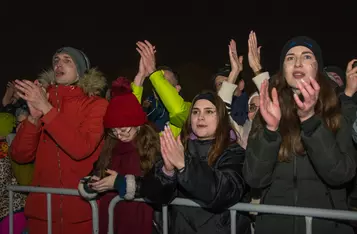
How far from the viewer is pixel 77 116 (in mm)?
3424

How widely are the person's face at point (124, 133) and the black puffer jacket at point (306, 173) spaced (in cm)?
113

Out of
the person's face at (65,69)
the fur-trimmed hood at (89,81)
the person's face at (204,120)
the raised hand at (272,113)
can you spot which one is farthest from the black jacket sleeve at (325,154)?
the person's face at (65,69)

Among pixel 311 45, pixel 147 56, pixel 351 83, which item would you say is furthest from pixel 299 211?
pixel 147 56

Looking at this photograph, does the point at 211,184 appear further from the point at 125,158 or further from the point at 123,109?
the point at 123,109

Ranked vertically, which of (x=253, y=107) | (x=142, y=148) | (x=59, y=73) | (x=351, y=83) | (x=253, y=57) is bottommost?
(x=142, y=148)

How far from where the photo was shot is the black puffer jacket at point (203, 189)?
240 centimetres

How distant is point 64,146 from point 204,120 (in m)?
1.10

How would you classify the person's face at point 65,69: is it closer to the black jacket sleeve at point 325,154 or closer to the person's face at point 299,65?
the person's face at point 299,65

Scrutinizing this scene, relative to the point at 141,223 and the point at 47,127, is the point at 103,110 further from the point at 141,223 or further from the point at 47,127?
the point at 141,223

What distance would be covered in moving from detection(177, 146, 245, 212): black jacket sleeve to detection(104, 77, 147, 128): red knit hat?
2.92 feet

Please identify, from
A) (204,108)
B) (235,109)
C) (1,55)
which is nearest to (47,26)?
(1,55)

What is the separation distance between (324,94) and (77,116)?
194 centimetres

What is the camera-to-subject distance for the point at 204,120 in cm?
290

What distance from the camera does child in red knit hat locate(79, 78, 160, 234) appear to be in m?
2.93
